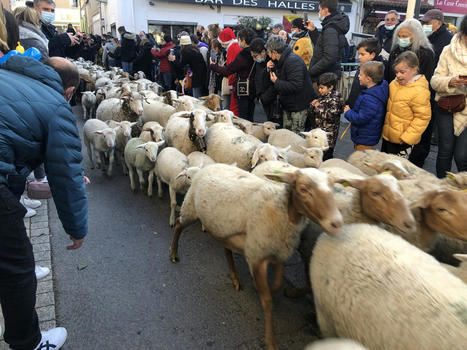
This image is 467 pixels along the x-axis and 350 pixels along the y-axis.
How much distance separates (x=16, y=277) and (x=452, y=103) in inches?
161

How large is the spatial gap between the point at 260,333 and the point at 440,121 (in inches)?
120

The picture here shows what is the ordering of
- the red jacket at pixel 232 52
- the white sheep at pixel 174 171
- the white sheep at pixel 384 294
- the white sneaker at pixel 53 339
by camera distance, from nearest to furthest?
the white sheep at pixel 384 294
the white sneaker at pixel 53 339
the white sheep at pixel 174 171
the red jacket at pixel 232 52

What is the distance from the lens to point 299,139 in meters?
4.56

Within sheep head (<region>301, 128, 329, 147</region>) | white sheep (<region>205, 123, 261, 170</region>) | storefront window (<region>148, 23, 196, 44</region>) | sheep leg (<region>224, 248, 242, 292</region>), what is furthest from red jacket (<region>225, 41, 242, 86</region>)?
storefront window (<region>148, 23, 196, 44</region>)

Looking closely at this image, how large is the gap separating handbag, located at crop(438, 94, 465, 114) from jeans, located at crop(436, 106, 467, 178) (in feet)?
0.32

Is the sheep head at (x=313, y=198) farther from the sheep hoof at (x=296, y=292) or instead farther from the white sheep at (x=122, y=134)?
the white sheep at (x=122, y=134)

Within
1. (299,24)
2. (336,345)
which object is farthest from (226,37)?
(336,345)

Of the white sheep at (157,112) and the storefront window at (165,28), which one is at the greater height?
the storefront window at (165,28)

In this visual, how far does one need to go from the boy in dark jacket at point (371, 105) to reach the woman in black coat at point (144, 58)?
30.8ft

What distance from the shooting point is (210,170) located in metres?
2.84

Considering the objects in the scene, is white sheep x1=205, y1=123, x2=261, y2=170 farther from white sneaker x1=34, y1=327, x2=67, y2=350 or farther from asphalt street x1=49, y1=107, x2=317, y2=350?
white sneaker x1=34, y1=327, x2=67, y2=350

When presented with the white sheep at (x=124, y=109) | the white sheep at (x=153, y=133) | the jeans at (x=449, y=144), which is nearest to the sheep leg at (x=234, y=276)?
the white sheep at (x=153, y=133)

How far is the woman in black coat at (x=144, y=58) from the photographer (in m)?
11.4

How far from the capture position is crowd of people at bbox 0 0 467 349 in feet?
5.59
